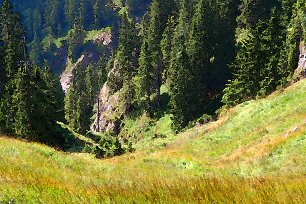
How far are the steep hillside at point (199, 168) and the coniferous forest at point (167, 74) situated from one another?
1678 centimetres

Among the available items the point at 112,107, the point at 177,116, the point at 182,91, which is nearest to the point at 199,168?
the point at 182,91

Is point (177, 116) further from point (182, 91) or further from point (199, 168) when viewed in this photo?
point (199, 168)

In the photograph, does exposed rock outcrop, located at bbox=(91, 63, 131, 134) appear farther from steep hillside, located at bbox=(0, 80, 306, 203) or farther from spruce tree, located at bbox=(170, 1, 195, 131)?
steep hillside, located at bbox=(0, 80, 306, 203)

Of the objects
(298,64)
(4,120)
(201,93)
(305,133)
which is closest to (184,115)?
(201,93)

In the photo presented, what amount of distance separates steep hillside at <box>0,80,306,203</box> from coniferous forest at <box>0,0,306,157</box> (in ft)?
55.1

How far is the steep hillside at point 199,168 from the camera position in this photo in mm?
5789

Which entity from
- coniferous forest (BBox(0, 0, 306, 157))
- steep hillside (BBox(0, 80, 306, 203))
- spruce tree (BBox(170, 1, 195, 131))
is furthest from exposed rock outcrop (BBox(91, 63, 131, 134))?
steep hillside (BBox(0, 80, 306, 203))

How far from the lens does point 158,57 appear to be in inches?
3844

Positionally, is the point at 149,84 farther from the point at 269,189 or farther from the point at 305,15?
the point at 269,189

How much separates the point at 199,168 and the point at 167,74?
7809cm

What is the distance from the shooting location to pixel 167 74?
9744cm

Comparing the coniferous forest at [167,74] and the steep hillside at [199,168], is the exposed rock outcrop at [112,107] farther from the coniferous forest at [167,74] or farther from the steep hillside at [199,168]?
the steep hillside at [199,168]

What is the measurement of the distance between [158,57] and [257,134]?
70218 mm

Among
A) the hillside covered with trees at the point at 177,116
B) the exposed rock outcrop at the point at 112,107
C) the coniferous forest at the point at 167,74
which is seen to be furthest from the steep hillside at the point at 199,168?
the exposed rock outcrop at the point at 112,107
